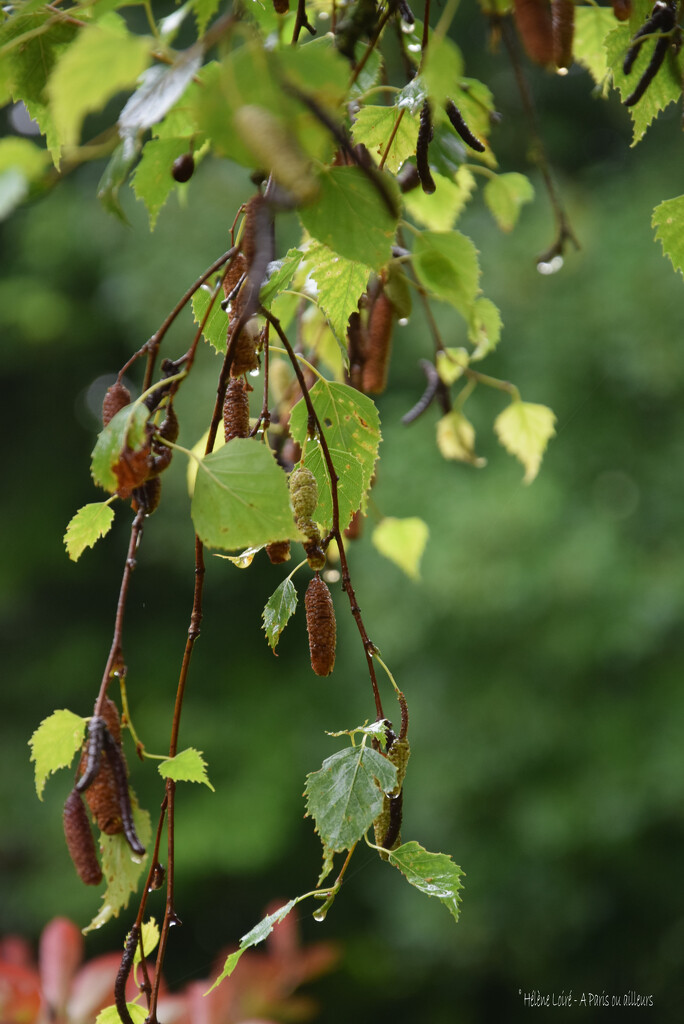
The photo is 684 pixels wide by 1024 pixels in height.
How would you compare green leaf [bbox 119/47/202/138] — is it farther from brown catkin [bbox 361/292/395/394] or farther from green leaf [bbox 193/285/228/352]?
brown catkin [bbox 361/292/395/394]

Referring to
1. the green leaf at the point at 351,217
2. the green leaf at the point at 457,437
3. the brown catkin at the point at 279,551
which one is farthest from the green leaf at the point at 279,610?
the green leaf at the point at 457,437

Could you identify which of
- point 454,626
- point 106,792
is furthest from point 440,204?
point 454,626

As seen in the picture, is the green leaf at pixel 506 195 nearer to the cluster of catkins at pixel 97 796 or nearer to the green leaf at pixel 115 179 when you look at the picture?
the green leaf at pixel 115 179

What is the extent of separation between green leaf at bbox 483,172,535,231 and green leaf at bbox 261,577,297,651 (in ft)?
1.03

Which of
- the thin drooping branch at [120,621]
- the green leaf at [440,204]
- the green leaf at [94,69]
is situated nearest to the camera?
the green leaf at [94,69]

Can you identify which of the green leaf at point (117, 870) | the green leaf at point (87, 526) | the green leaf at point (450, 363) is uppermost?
the green leaf at point (87, 526)

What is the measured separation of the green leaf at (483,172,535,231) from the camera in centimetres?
56

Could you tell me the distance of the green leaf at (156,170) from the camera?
33 centimetres

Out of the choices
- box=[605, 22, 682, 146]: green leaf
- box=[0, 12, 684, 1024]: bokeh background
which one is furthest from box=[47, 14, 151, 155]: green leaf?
box=[0, 12, 684, 1024]: bokeh background

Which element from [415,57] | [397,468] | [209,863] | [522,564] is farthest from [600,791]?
[415,57]

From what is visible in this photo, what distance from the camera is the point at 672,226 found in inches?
14.7

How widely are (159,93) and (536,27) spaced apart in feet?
0.43

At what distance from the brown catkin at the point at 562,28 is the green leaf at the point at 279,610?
0.21m

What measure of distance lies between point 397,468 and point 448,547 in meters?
0.24
